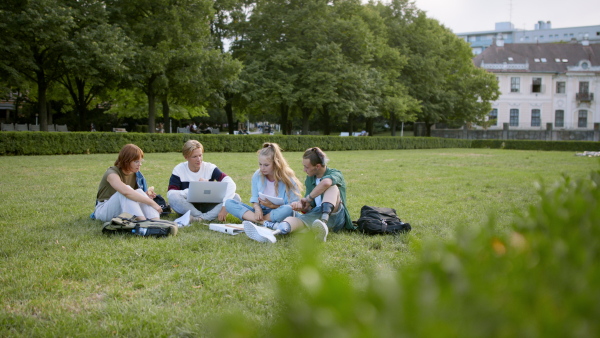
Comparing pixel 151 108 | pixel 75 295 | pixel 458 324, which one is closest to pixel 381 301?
pixel 458 324

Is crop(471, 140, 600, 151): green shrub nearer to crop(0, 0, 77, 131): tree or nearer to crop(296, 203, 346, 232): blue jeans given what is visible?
crop(0, 0, 77, 131): tree

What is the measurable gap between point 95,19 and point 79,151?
659 cm

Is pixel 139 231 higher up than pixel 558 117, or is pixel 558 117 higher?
pixel 558 117

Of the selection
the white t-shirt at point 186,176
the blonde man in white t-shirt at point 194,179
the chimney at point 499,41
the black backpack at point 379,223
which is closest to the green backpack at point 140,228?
the blonde man in white t-shirt at point 194,179

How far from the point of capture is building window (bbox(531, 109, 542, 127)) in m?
63.3

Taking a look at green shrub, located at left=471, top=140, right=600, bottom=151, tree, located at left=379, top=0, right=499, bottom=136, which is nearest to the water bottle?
tree, located at left=379, top=0, right=499, bottom=136

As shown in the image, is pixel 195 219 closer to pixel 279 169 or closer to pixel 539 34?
pixel 279 169

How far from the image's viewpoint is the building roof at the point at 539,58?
205ft

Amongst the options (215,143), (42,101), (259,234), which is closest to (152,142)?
(215,143)

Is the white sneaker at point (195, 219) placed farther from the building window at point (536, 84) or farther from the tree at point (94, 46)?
the building window at point (536, 84)

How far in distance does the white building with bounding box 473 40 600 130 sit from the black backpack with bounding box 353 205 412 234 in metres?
60.5

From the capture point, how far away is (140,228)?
5832 mm

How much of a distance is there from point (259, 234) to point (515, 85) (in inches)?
2568

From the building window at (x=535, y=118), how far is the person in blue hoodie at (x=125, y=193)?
215 feet
